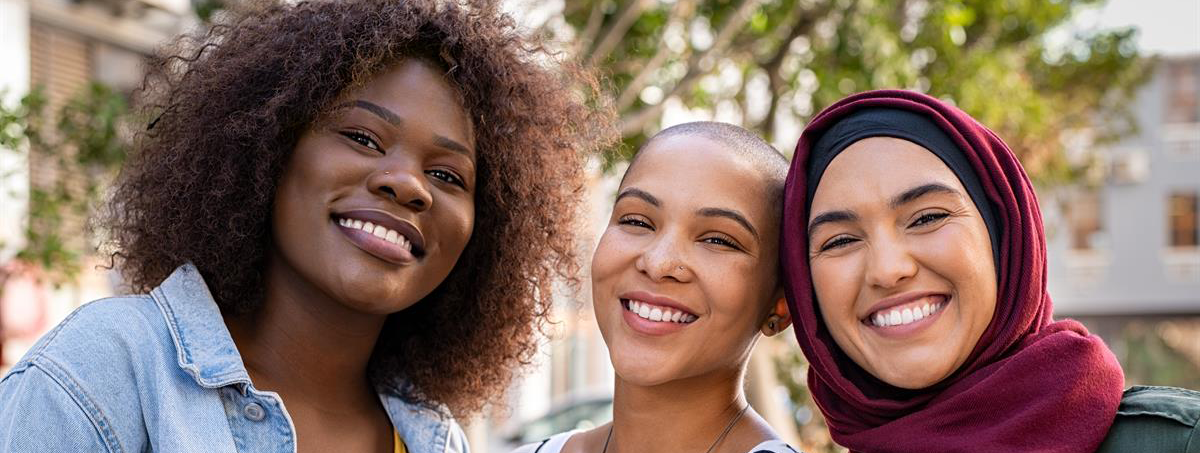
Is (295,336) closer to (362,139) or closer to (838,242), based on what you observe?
(362,139)

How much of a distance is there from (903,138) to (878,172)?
0.10m

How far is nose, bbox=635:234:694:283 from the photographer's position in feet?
9.02

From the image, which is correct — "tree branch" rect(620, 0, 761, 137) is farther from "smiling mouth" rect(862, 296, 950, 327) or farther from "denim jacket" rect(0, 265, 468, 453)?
"smiling mouth" rect(862, 296, 950, 327)

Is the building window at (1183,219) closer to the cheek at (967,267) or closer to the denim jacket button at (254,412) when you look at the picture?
the cheek at (967,267)

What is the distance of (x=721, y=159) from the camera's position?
2.85 m

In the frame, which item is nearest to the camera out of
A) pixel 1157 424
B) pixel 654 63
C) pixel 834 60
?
pixel 1157 424

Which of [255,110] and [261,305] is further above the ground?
[255,110]

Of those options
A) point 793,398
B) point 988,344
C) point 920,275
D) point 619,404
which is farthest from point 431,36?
point 793,398

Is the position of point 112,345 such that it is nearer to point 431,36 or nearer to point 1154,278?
point 431,36

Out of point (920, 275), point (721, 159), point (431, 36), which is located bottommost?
point (920, 275)

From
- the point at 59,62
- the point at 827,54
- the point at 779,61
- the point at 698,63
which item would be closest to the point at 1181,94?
the point at 779,61

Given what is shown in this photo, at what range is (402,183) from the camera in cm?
278

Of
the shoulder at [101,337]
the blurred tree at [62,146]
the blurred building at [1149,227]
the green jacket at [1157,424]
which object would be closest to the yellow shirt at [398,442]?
the shoulder at [101,337]

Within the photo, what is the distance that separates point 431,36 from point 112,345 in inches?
41.8
